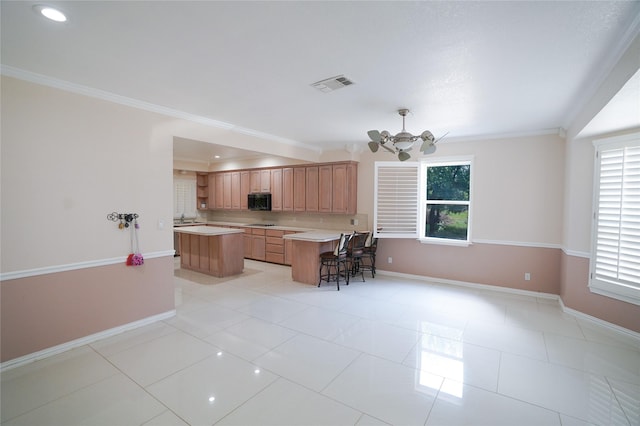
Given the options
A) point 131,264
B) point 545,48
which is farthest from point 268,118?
point 545,48

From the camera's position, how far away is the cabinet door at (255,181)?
7707 millimetres

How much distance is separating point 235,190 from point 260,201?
1106 mm

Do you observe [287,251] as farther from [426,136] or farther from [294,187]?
[426,136]

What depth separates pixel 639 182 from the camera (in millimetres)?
3229

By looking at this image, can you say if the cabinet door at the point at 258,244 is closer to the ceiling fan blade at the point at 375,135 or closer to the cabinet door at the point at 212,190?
the cabinet door at the point at 212,190

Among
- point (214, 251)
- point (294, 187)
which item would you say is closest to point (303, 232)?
point (294, 187)

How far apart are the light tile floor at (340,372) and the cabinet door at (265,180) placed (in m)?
3.90

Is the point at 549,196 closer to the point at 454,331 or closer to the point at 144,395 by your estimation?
the point at 454,331

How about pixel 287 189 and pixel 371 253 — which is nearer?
pixel 371 253

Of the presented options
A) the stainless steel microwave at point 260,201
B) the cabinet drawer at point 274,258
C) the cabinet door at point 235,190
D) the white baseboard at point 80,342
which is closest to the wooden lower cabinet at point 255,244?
the cabinet drawer at point 274,258

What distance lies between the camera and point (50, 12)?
1823 millimetres

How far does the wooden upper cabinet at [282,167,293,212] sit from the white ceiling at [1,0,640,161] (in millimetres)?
3416

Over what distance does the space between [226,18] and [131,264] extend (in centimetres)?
291

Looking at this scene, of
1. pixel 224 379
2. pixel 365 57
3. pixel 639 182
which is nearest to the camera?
pixel 365 57
